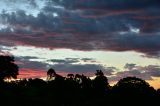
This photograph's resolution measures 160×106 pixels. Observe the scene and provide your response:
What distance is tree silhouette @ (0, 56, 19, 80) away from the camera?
165625 millimetres

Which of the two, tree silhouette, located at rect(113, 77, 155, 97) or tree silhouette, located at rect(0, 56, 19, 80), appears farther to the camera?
tree silhouette, located at rect(0, 56, 19, 80)

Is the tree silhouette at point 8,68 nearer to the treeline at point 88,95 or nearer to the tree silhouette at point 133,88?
the treeline at point 88,95

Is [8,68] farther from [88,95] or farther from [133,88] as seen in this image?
[133,88]

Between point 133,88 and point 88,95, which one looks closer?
point 133,88

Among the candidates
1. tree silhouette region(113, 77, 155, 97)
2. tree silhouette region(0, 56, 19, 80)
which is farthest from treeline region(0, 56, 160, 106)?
tree silhouette region(0, 56, 19, 80)

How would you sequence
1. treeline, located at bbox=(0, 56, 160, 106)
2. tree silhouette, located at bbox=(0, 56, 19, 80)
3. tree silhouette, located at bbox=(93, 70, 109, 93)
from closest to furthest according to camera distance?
treeline, located at bbox=(0, 56, 160, 106), tree silhouette, located at bbox=(93, 70, 109, 93), tree silhouette, located at bbox=(0, 56, 19, 80)

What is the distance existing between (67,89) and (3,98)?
25968 millimetres

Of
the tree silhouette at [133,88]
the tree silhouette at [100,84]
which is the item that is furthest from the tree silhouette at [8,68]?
the tree silhouette at [133,88]

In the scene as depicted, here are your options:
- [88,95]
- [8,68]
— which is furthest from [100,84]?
[8,68]

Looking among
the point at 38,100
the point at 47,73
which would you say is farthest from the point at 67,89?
the point at 47,73

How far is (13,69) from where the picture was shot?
17175 centimetres

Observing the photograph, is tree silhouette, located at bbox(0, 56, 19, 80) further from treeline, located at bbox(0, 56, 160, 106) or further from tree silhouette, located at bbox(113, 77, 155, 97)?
tree silhouette, located at bbox(113, 77, 155, 97)

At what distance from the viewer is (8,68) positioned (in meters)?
169

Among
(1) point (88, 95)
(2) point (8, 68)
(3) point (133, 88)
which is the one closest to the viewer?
(3) point (133, 88)
